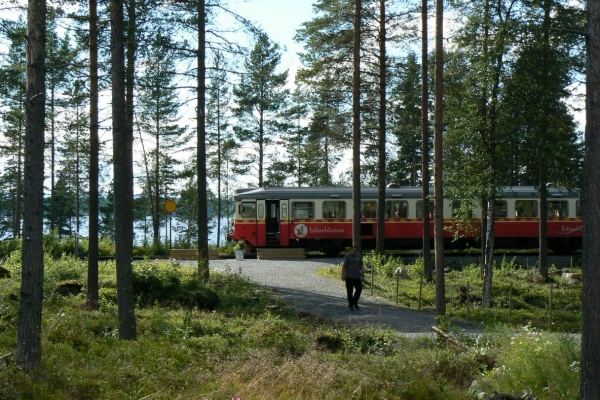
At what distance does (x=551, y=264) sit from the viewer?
2764cm

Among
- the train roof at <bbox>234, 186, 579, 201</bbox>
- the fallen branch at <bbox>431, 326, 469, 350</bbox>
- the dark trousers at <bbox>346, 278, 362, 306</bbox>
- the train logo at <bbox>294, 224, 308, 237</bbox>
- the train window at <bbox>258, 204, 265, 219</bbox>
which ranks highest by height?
the train roof at <bbox>234, 186, 579, 201</bbox>

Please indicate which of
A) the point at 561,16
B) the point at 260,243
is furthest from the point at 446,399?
the point at 260,243

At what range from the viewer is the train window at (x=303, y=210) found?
1211 inches

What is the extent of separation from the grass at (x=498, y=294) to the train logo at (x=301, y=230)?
551 cm

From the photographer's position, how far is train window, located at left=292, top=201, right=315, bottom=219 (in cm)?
3077

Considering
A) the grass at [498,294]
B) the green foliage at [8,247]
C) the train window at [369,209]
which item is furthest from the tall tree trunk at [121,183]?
the train window at [369,209]

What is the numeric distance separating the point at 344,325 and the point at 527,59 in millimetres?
9668

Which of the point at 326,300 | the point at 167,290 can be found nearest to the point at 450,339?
the point at 326,300

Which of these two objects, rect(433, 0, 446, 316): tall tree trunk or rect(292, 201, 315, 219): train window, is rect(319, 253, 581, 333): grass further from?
rect(292, 201, 315, 219): train window

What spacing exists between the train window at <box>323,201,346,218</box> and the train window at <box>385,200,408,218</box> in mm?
2081

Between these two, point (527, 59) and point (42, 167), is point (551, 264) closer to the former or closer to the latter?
point (527, 59)

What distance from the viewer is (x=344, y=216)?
30.8 metres

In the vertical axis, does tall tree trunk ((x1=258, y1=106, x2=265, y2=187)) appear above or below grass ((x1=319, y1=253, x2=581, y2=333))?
above

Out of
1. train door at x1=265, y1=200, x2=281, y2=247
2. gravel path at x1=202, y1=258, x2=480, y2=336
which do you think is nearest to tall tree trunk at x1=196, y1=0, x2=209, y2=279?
gravel path at x1=202, y1=258, x2=480, y2=336
